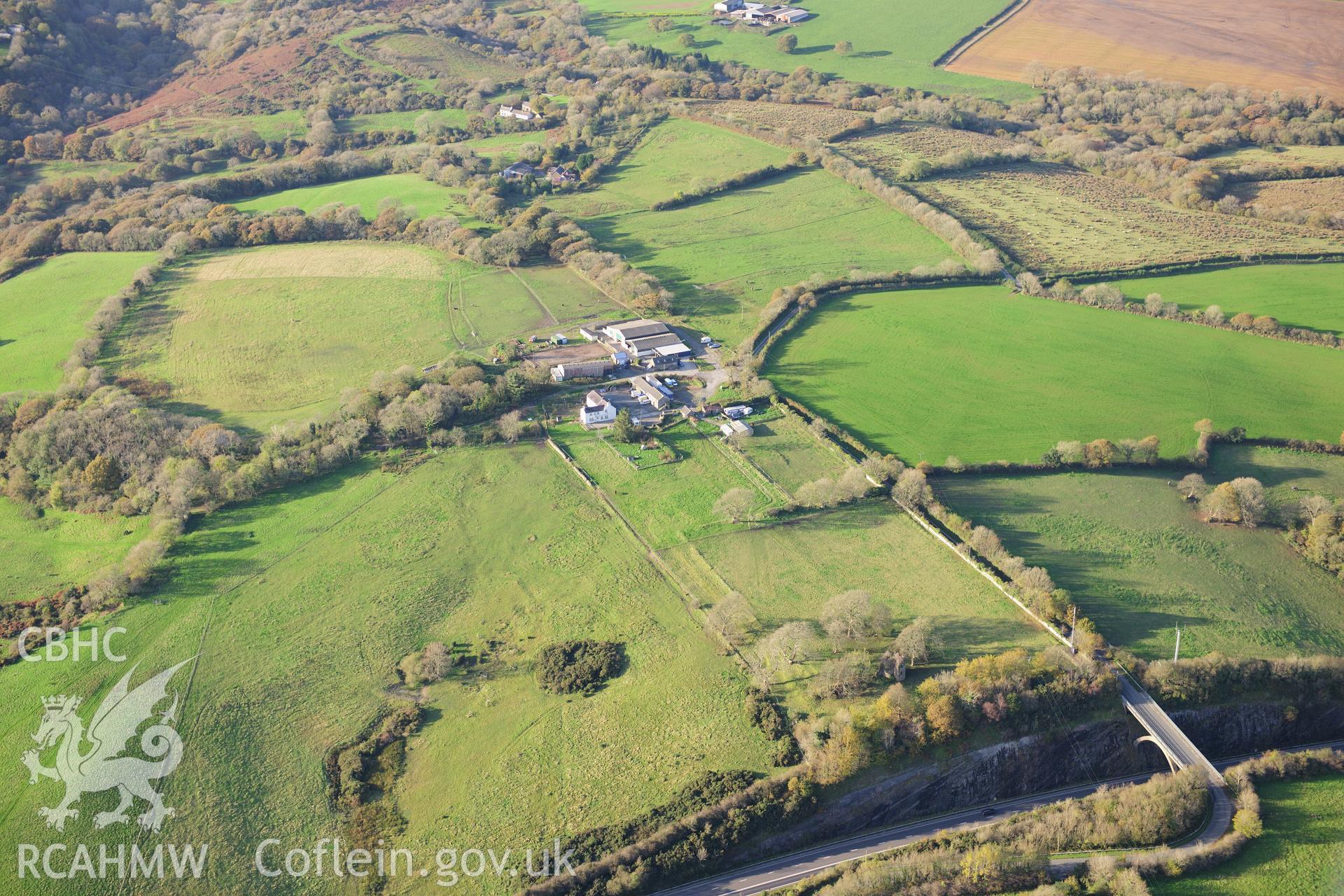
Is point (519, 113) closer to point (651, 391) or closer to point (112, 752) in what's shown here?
point (651, 391)

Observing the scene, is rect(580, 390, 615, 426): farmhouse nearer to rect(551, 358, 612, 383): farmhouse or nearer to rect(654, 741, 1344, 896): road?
rect(551, 358, 612, 383): farmhouse

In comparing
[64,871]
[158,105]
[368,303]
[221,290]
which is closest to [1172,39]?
[368,303]

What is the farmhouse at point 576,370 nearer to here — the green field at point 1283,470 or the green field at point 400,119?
the green field at point 1283,470

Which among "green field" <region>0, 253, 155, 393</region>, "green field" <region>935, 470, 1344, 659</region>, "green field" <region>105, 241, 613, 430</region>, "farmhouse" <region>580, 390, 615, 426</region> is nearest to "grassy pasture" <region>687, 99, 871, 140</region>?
"green field" <region>105, 241, 613, 430</region>

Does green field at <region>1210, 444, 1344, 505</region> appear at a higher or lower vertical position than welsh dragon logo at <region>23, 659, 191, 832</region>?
higher

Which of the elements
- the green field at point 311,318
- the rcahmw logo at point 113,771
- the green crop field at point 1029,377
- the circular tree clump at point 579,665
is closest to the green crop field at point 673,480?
the circular tree clump at point 579,665
